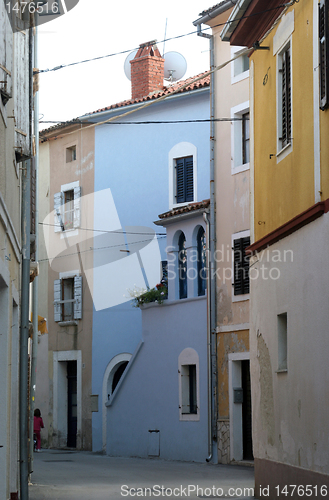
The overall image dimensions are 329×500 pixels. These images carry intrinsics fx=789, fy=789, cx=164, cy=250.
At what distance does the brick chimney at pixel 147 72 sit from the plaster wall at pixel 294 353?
50.1ft

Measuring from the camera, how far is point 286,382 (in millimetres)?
10836

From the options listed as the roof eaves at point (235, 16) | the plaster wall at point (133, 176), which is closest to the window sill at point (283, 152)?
the roof eaves at point (235, 16)

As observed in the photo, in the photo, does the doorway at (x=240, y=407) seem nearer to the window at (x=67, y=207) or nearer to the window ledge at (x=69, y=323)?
the window ledge at (x=69, y=323)

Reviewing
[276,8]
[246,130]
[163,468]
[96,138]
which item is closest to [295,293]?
[276,8]

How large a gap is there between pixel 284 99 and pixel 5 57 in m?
4.79

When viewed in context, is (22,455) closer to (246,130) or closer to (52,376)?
(246,130)

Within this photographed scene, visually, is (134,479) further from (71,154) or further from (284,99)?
(71,154)

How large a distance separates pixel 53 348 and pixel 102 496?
16.3 metres

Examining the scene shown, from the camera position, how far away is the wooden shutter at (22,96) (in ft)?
34.9

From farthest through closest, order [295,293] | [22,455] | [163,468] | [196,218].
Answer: [196,218]
[163,468]
[22,455]
[295,293]

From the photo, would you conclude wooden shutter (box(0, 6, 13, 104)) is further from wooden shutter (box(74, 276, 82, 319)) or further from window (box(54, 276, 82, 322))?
window (box(54, 276, 82, 322))

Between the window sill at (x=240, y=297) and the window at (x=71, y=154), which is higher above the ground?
the window at (x=71, y=154)

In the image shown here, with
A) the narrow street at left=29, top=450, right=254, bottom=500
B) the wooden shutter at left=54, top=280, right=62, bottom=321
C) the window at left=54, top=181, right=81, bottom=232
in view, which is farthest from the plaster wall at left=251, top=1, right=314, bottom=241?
the wooden shutter at left=54, top=280, right=62, bottom=321

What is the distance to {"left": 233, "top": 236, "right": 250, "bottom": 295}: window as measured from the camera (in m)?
19.6
